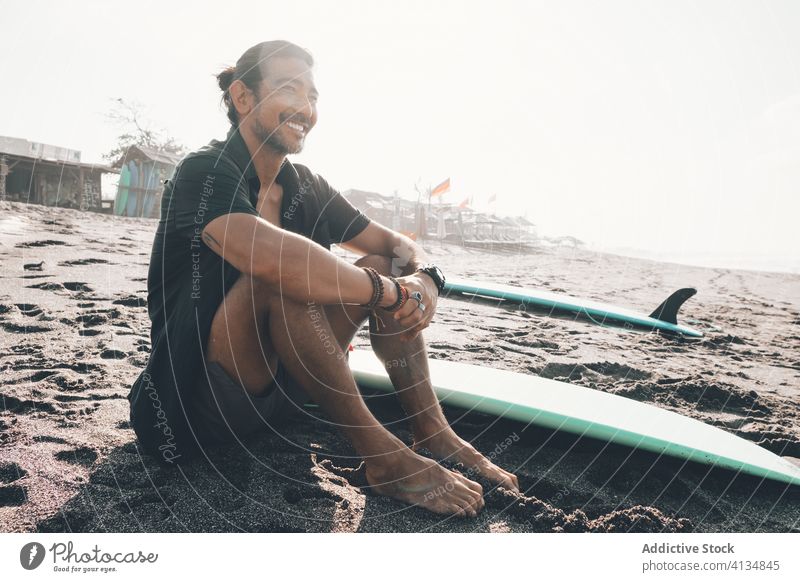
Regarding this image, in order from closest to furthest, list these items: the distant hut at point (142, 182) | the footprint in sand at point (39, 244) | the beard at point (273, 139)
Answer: the beard at point (273, 139)
the footprint in sand at point (39, 244)
the distant hut at point (142, 182)

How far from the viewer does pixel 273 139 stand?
1.70 m

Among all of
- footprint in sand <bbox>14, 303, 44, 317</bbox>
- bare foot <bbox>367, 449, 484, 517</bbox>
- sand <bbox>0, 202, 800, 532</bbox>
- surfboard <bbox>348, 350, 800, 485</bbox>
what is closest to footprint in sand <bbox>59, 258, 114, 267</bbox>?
sand <bbox>0, 202, 800, 532</bbox>

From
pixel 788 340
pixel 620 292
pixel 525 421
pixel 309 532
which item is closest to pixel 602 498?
pixel 525 421

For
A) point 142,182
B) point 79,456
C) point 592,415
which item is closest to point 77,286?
point 79,456

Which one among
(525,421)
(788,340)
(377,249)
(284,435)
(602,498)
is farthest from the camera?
(788,340)

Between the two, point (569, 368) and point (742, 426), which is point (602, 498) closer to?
point (742, 426)

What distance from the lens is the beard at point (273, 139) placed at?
1.68 m

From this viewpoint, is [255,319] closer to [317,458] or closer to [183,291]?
[183,291]

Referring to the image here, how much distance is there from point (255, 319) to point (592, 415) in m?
1.36

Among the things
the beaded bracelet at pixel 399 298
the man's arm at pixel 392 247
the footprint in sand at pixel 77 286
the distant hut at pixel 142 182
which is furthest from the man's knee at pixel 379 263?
the distant hut at pixel 142 182

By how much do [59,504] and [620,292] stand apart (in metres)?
8.41

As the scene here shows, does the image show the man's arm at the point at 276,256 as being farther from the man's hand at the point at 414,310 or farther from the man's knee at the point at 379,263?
the man's knee at the point at 379,263

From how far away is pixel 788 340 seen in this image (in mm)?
4980
